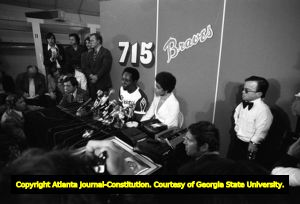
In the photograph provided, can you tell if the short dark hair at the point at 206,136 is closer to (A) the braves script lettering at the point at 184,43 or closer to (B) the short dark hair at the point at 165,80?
(B) the short dark hair at the point at 165,80

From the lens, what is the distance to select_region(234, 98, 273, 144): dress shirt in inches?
84.0

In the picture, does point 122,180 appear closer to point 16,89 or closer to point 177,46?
point 177,46

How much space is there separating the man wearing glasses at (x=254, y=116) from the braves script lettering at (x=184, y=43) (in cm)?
118

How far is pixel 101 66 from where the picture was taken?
3.78m

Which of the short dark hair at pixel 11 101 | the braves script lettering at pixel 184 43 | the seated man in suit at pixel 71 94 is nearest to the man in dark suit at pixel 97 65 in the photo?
the seated man in suit at pixel 71 94

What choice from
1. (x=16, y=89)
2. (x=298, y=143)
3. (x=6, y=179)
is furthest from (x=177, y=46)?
(x=16, y=89)

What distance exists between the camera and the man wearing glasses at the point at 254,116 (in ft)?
7.00

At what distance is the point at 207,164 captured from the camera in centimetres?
58

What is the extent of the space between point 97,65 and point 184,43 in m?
1.66

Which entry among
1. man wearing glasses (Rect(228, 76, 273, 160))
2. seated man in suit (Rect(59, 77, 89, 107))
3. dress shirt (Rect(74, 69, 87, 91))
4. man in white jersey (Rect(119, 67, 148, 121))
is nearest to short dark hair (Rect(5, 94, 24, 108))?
seated man in suit (Rect(59, 77, 89, 107))

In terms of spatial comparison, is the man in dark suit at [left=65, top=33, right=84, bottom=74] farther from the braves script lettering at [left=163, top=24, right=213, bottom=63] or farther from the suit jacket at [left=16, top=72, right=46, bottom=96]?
the braves script lettering at [left=163, top=24, right=213, bottom=63]

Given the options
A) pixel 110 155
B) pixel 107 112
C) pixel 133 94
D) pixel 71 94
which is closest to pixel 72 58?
pixel 71 94

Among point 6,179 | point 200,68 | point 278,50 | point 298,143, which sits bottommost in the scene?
point 298,143

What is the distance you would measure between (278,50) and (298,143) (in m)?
1.46
